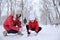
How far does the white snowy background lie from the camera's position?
3.18m

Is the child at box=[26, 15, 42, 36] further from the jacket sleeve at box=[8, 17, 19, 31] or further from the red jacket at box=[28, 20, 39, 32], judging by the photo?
the jacket sleeve at box=[8, 17, 19, 31]

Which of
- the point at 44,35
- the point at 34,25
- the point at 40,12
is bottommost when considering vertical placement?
the point at 44,35

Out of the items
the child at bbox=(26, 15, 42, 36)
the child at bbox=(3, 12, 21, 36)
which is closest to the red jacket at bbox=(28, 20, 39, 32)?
the child at bbox=(26, 15, 42, 36)

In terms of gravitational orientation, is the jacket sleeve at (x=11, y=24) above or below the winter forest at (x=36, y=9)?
below

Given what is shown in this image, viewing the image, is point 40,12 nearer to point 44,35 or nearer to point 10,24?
point 44,35

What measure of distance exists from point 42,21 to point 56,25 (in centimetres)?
17

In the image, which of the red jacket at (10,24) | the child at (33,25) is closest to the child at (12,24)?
the red jacket at (10,24)

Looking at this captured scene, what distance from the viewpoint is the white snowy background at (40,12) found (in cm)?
318

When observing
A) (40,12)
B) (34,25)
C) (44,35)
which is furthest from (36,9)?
(44,35)

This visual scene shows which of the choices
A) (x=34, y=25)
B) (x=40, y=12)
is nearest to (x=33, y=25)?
(x=34, y=25)

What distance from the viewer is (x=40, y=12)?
3197 millimetres

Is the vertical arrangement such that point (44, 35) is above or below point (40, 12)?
below

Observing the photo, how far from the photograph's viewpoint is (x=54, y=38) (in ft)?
10.4

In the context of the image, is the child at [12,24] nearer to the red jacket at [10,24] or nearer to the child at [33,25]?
the red jacket at [10,24]
